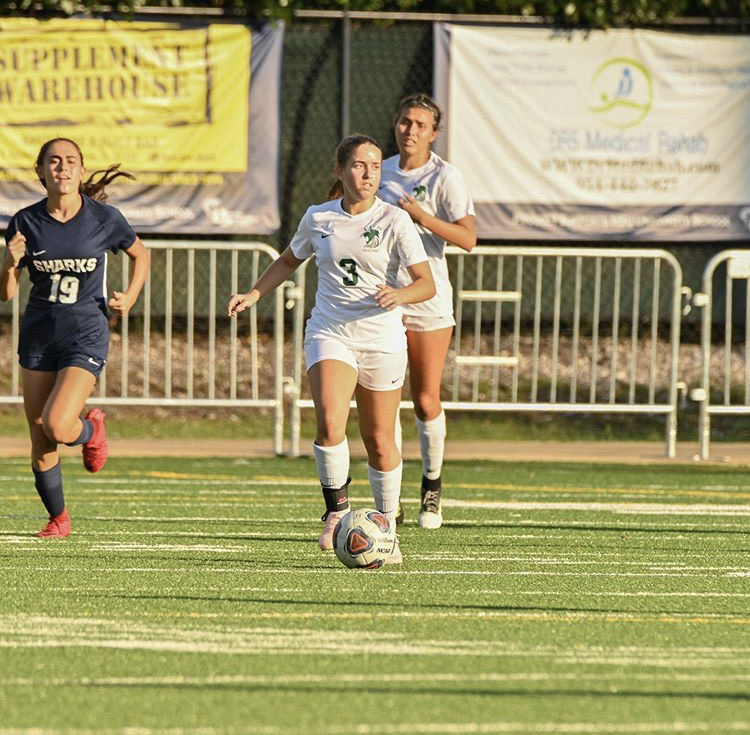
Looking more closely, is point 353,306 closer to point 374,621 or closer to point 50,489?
point 50,489

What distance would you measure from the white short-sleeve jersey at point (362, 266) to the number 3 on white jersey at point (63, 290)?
1.34m

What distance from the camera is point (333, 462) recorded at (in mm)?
8656

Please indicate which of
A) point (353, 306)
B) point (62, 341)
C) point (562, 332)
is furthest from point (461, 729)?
point (562, 332)

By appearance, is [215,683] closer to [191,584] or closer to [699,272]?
[191,584]

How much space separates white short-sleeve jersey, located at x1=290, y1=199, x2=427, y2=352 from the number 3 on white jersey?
134cm

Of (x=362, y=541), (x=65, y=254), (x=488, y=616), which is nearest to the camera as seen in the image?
(x=488, y=616)

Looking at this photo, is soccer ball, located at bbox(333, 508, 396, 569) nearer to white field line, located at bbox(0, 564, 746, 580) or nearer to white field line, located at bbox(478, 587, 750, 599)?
white field line, located at bbox(0, 564, 746, 580)

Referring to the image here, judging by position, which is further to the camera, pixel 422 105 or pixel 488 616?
pixel 422 105

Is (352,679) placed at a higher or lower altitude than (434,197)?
lower

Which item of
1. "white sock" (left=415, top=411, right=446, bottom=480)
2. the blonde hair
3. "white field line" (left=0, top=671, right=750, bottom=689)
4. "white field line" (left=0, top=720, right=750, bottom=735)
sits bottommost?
"white field line" (left=0, top=671, right=750, bottom=689)

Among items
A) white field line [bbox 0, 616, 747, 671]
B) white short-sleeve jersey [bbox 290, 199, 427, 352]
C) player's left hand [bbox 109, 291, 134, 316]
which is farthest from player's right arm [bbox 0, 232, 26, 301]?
white field line [bbox 0, 616, 747, 671]

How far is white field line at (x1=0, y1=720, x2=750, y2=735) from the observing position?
478 centimetres

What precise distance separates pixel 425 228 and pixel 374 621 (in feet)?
11.7

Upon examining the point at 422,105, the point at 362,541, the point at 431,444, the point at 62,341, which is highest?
the point at 422,105
